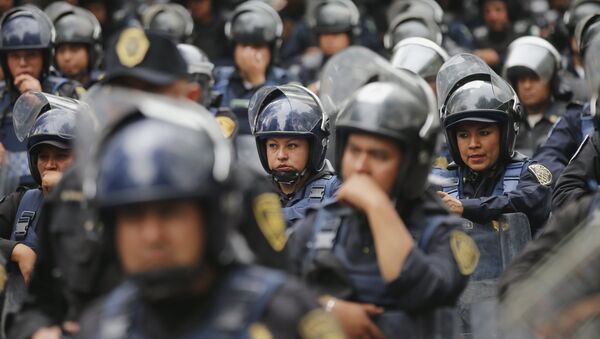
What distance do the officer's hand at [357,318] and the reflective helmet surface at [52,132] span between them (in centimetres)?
303

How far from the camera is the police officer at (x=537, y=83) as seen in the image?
37.2 feet

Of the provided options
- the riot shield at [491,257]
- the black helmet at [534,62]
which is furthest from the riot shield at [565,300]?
the black helmet at [534,62]

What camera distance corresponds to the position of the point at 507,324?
4672 millimetres

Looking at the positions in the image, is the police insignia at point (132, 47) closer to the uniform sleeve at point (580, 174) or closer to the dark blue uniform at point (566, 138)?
the uniform sleeve at point (580, 174)

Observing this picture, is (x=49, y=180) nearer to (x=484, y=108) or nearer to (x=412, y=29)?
(x=484, y=108)

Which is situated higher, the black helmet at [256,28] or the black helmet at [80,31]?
the black helmet at [256,28]

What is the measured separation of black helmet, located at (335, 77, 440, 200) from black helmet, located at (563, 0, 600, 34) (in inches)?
331

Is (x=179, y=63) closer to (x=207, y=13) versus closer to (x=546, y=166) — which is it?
(x=546, y=166)

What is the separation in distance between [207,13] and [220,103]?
4.86 metres

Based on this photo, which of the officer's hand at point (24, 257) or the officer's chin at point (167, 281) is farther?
the officer's hand at point (24, 257)

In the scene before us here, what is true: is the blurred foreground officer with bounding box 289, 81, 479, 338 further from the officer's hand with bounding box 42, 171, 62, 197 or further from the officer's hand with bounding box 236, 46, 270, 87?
the officer's hand with bounding box 236, 46, 270, 87

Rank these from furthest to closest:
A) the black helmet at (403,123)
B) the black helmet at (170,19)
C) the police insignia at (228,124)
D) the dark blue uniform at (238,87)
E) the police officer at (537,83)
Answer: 1. the black helmet at (170,19)
2. the dark blue uniform at (238,87)
3. the police officer at (537,83)
4. the police insignia at (228,124)
5. the black helmet at (403,123)

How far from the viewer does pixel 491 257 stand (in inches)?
271

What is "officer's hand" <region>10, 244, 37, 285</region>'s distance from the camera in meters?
7.31
